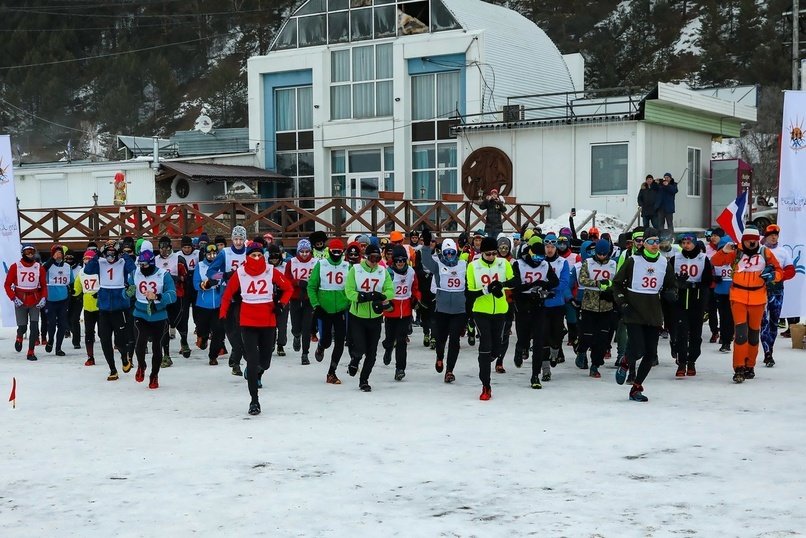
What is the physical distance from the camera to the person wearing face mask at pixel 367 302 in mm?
11805

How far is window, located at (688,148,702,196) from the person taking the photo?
97.8 ft

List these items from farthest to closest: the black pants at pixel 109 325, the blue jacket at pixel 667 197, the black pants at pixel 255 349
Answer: the blue jacket at pixel 667 197
the black pants at pixel 109 325
the black pants at pixel 255 349

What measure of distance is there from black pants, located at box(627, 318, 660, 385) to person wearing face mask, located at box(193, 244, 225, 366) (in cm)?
578

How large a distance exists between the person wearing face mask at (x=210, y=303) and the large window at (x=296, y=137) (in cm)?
2027

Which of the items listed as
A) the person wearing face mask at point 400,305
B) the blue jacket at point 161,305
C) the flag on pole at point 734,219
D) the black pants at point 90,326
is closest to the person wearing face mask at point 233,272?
the blue jacket at point 161,305

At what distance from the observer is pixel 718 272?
14.9m

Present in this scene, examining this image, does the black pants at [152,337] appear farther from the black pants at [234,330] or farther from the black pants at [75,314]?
the black pants at [75,314]

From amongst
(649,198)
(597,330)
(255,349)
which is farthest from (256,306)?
(649,198)

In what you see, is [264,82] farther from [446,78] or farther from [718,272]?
[718,272]

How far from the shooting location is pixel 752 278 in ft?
39.3

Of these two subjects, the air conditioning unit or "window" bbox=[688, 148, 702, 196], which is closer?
"window" bbox=[688, 148, 702, 196]

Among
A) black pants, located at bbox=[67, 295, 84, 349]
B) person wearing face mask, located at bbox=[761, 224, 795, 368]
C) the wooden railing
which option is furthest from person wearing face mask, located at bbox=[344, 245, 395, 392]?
the wooden railing

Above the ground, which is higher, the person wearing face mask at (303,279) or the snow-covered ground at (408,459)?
the person wearing face mask at (303,279)

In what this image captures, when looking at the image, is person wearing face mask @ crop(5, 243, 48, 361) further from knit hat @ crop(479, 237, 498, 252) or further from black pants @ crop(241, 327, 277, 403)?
knit hat @ crop(479, 237, 498, 252)
